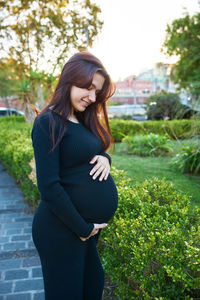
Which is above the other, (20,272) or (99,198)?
(99,198)

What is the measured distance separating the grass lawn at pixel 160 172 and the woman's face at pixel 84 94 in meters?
3.09

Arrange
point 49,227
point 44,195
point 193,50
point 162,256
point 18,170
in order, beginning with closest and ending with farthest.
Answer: point 44,195, point 49,227, point 162,256, point 18,170, point 193,50

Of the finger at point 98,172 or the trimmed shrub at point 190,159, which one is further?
the trimmed shrub at point 190,159

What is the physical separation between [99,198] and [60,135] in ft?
1.43

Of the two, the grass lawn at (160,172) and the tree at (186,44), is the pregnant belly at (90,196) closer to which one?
the grass lawn at (160,172)

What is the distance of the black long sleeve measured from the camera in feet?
4.45

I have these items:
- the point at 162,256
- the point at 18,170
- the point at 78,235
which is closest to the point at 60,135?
the point at 78,235

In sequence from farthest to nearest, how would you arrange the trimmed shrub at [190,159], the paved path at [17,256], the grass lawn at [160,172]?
the trimmed shrub at [190,159] < the grass lawn at [160,172] < the paved path at [17,256]

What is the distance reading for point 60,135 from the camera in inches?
55.1

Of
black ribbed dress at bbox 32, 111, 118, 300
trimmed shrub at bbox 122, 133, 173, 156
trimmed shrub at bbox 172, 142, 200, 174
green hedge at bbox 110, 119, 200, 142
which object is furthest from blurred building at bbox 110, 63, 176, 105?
black ribbed dress at bbox 32, 111, 118, 300

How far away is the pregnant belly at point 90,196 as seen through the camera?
4.91 feet

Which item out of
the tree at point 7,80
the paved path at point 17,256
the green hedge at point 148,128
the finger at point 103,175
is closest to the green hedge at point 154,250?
the finger at point 103,175

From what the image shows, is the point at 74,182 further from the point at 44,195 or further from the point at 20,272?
the point at 20,272

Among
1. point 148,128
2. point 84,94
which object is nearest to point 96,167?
point 84,94
